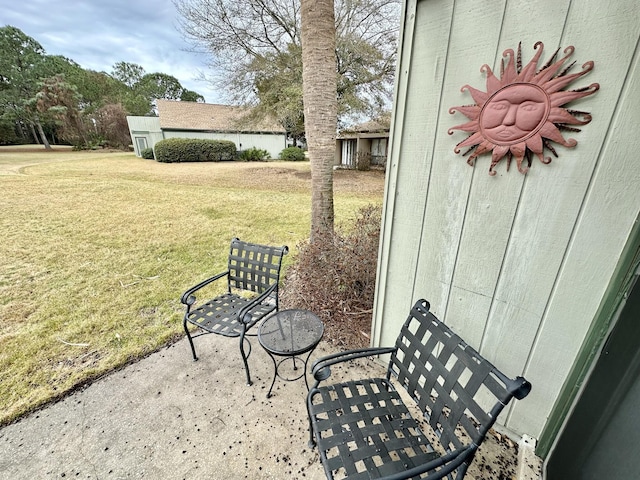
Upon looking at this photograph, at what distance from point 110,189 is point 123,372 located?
32.0 ft

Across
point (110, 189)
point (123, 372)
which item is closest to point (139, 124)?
point (110, 189)

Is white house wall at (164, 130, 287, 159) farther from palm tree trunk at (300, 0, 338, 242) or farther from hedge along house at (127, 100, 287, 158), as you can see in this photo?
palm tree trunk at (300, 0, 338, 242)

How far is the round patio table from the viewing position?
1837 mm

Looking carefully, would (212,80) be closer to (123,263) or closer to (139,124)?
(123,263)

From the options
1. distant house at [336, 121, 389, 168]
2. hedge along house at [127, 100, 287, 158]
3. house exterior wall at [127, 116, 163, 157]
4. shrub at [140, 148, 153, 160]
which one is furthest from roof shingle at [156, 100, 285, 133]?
distant house at [336, 121, 389, 168]

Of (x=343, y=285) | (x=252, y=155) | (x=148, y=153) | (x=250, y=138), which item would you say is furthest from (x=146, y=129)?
(x=343, y=285)

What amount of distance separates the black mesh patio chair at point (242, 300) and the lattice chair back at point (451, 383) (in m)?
1.21

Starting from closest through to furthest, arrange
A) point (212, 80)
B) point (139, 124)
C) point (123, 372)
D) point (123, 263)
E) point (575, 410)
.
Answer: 1. point (575, 410)
2. point (123, 372)
3. point (123, 263)
4. point (212, 80)
5. point (139, 124)

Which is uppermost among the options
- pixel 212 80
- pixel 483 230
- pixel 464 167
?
pixel 212 80

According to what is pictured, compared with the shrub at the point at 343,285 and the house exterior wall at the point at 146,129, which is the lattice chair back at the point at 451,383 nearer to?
the shrub at the point at 343,285

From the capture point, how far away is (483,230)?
4.86ft

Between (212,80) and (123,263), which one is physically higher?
(212,80)

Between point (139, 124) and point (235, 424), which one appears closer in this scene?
point (235, 424)

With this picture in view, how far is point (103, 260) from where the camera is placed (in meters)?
4.39
